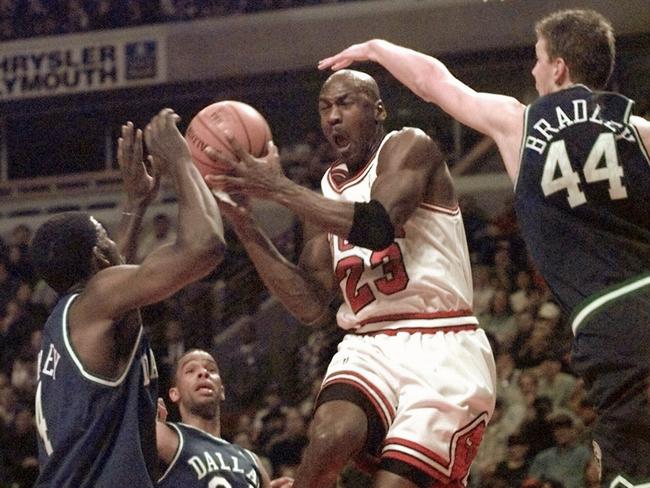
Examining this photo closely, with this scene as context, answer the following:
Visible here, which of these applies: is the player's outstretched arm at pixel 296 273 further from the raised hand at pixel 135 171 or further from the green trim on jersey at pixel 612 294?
the green trim on jersey at pixel 612 294

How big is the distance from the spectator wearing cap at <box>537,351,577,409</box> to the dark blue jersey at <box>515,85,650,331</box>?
16.3 ft

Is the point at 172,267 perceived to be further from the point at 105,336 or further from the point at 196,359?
the point at 196,359

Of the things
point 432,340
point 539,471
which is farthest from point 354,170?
point 539,471

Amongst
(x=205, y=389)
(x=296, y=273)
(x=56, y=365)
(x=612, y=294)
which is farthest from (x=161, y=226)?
(x=612, y=294)

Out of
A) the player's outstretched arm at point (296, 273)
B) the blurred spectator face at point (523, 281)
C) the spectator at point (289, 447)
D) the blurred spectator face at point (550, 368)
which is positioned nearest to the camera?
the player's outstretched arm at point (296, 273)

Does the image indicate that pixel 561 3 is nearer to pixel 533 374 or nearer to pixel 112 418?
pixel 533 374

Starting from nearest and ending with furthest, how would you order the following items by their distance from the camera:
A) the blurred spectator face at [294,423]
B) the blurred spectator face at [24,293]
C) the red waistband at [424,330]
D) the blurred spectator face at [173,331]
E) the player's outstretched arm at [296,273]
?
the red waistband at [424,330] → the player's outstretched arm at [296,273] → the blurred spectator face at [294,423] → the blurred spectator face at [173,331] → the blurred spectator face at [24,293]

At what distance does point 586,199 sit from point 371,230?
0.91 meters

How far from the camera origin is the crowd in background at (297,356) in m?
8.62

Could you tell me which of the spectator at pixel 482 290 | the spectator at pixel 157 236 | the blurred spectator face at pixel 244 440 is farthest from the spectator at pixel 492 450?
the spectator at pixel 157 236

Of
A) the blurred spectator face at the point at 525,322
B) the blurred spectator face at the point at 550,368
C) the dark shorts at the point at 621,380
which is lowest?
the blurred spectator face at the point at 550,368

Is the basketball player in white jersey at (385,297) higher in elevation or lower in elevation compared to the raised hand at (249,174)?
lower

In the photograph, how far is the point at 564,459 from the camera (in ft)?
27.1

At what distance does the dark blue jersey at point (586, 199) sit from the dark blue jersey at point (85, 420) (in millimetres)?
1510
